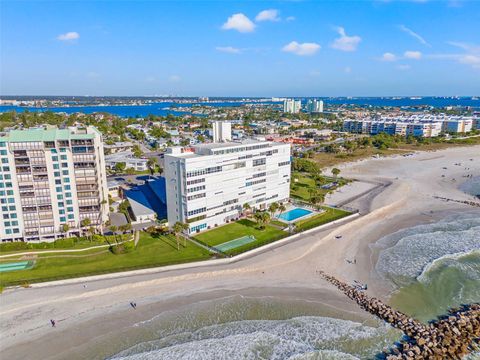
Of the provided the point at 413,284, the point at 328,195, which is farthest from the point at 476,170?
the point at 413,284

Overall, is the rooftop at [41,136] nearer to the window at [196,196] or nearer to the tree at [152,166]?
the window at [196,196]

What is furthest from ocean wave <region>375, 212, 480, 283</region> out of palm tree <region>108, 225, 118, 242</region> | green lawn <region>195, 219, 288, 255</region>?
palm tree <region>108, 225, 118, 242</region>

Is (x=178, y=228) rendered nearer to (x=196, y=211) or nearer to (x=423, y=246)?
(x=196, y=211)

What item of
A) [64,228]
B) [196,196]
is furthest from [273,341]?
[64,228]

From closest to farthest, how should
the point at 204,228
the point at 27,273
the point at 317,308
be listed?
the point at 317,308
the point at 27,273
the point at 204,228

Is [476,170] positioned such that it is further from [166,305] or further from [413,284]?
[166,305]

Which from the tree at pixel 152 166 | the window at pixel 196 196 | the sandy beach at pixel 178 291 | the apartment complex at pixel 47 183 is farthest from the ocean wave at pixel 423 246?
the tree at pixel 152 166
